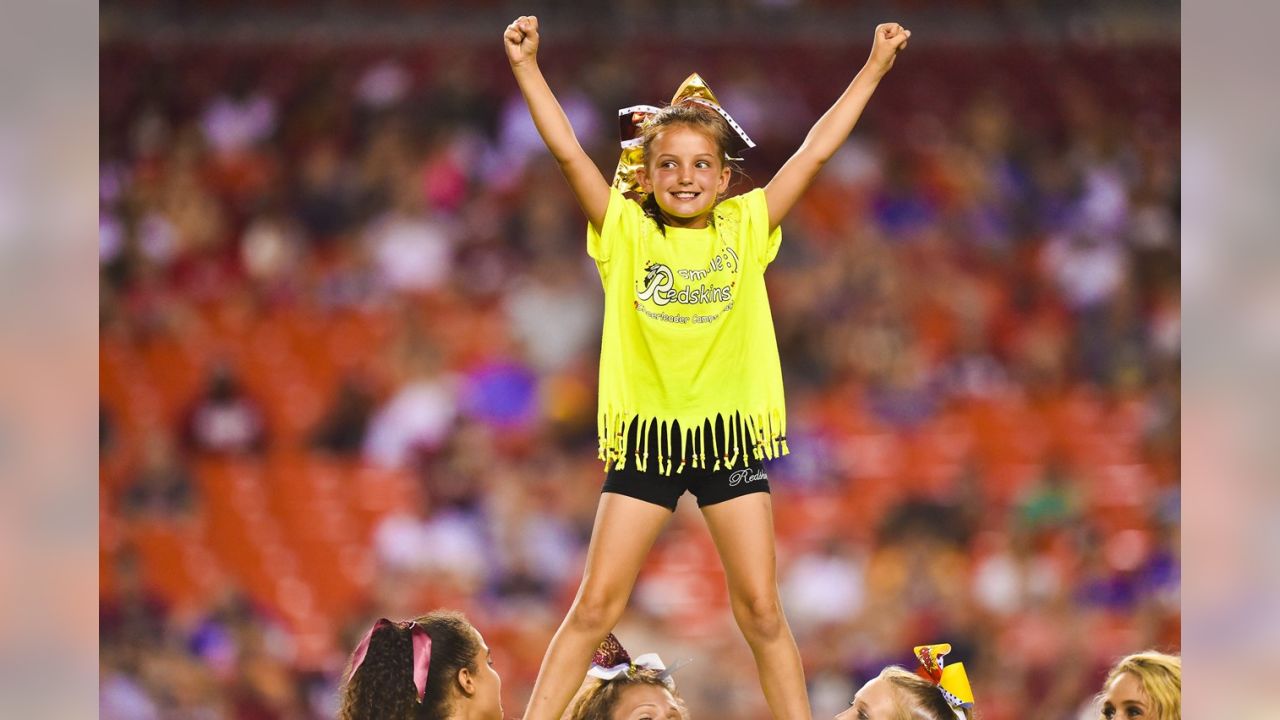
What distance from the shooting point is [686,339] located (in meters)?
2.23

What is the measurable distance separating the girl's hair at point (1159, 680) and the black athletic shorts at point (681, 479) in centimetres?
90

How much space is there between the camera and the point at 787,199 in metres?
2.31

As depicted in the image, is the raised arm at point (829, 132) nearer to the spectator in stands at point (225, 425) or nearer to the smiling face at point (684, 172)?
the smiling face at point (684, 172)

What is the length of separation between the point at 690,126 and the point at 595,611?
764 mm

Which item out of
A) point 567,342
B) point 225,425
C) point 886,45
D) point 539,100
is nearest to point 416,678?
point 539,100

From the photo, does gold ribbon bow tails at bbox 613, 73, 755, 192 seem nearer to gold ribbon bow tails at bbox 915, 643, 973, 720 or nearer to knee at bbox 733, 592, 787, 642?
knee at bbox 733, 592, 787, 642

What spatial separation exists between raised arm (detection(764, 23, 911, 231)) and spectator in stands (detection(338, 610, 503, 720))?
88 cm

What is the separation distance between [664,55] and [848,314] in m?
1.08

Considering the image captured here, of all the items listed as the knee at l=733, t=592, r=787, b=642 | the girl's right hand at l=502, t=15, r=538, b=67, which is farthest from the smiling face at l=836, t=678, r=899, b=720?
the girl's right hand at l=502, t=15, r=538, b=67

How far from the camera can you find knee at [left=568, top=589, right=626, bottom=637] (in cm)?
222

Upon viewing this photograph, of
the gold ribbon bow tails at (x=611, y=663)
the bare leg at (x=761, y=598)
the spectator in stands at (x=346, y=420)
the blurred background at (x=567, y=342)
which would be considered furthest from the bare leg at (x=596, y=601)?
the spectator in stands at (x=346, y=420)

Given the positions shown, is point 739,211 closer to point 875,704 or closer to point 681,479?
point 681,479
